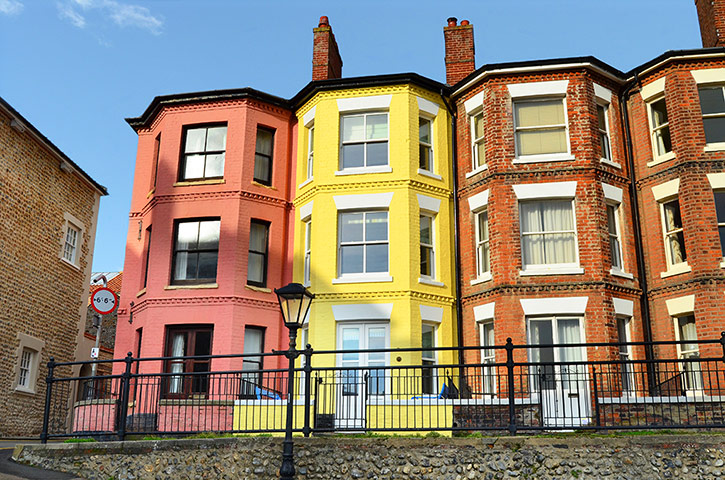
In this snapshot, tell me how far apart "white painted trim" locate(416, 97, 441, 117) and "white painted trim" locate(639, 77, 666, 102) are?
222 inches

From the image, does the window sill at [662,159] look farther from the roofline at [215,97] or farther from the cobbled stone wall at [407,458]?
the roofline at [215,97]

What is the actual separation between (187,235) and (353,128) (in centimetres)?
571

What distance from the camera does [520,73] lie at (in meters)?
19.1

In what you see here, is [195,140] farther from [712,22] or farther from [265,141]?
[712,22]

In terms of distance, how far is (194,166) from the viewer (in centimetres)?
2075

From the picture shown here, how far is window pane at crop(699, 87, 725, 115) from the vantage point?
59.7ft

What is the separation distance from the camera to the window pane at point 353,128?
20.1m

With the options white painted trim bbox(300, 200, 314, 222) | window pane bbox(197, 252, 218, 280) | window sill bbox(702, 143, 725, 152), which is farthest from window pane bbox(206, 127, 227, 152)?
window sill bbox(702, 143, 725, 152)


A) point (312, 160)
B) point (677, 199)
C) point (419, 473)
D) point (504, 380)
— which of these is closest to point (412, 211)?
point (312, 160)

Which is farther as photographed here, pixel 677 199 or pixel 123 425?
pixel 677 199

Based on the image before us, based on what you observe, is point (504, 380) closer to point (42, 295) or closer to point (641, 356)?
point (641, 356)

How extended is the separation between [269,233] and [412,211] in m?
4.36

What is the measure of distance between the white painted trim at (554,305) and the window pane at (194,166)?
10.0 metres

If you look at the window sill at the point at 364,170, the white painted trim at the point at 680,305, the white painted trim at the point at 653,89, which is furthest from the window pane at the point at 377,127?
the white painted trim at the point at 680,305
